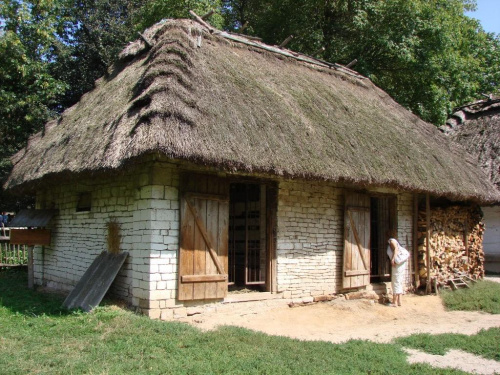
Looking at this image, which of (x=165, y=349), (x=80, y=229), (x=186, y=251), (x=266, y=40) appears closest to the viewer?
(x=165, y=349)

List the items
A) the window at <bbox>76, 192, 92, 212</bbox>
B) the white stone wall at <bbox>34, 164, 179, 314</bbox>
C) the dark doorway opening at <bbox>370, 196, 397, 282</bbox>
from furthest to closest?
the dark doorway opening at <bbox>370, 196, 397, 282</bbox>, the window at <bbox>76, 192, 92, 212</bbox>, the white stone wall at <bbox>34, 164, 179, 314</bbox>

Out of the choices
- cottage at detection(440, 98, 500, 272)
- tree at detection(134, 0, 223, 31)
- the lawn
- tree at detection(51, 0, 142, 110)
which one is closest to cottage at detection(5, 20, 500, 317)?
the lawn

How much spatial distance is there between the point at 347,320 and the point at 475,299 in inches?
133

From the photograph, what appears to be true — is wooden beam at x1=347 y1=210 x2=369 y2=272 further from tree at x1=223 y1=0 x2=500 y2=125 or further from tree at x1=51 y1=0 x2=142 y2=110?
tree at x1=51 y1=0 x2=142 y2=110

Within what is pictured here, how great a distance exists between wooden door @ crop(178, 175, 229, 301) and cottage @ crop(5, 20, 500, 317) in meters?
0.02

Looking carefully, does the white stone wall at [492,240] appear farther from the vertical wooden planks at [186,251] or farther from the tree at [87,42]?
the tree at [87,42]

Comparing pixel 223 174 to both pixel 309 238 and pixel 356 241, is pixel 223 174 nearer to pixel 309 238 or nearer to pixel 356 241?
pixel 309 238

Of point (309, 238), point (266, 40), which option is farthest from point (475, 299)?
point (266, 40)

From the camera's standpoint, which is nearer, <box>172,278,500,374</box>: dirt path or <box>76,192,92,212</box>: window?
<box>172,278,500,374</box>: dirt path

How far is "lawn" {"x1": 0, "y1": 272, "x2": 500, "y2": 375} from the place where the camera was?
484 cm

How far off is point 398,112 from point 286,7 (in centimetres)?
736

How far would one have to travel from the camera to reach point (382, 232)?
10.9 meters

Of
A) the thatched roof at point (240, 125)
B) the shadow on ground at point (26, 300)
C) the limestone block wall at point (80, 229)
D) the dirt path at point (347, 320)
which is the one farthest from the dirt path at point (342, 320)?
the thatched roof at point (240, 125)

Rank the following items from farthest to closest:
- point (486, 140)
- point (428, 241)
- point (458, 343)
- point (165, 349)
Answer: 1. point (486, 140)
2. point (428, 241)
3. point (458, 343)
4. point (165, 349)
